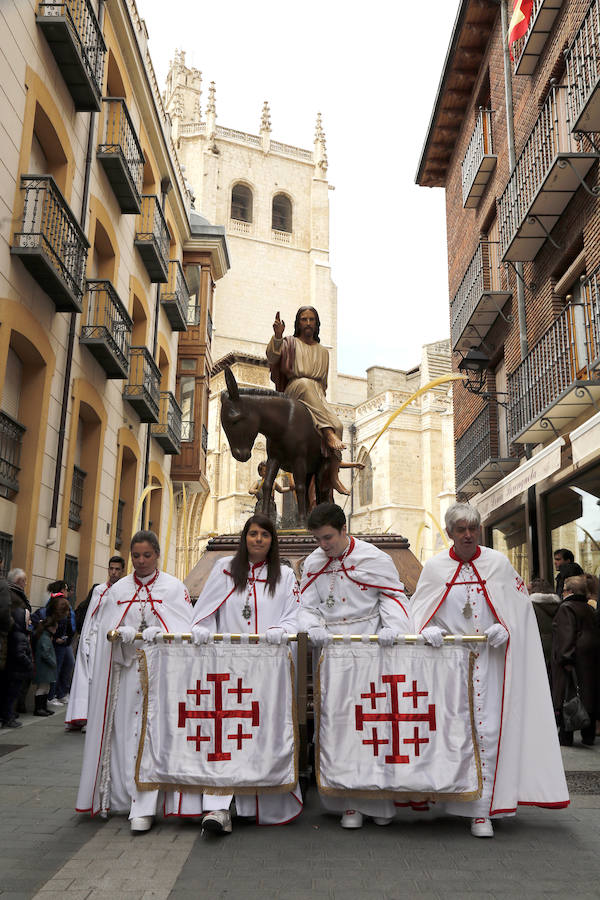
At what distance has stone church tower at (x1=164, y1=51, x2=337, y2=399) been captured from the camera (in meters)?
57.5

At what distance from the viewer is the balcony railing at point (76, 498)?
47.6ft

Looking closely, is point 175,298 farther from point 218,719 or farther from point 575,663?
point 218,719

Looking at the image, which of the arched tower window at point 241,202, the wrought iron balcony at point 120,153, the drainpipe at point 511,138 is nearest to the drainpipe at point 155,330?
the wrought iron balcony at point 120,153

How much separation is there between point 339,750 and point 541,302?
12191 mm

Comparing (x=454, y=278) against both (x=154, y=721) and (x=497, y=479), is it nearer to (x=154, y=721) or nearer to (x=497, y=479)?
(x=497, y=479)

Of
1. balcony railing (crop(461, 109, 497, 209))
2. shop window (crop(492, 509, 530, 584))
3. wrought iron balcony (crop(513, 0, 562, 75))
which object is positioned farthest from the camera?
balcony railing (crop(461, 109, 497, 209))

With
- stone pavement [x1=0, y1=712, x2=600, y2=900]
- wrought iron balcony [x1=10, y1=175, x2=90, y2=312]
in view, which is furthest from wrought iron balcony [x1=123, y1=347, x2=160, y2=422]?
stone pavement [x1=0, y1=712, x2=600, y2=900]

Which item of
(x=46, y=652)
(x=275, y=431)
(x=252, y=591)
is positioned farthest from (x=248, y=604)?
(x=46, y=652)

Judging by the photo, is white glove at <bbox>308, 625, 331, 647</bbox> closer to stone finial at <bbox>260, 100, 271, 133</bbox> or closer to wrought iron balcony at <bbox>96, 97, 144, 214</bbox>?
wrought iron balcony at <bbox>96, 97, 144, 214</bbox>

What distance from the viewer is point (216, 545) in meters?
8.16

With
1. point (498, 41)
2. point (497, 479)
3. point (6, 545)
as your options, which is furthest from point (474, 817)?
point (498, 41)

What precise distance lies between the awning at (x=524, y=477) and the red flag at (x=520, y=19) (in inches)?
315

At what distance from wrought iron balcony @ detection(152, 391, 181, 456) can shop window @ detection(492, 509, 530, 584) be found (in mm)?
8163

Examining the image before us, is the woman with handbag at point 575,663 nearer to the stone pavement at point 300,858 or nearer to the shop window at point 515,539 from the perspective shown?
the stone pavement at point 300,858
